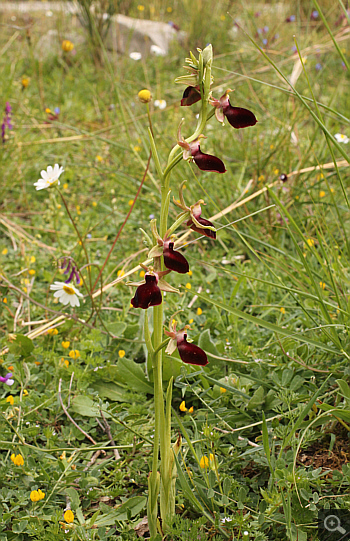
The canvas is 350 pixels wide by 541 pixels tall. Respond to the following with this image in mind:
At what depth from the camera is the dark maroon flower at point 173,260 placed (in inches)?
31.4

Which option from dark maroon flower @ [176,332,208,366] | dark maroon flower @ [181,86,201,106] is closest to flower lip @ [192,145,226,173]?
dark maroon flower @ [181,86,201,106]

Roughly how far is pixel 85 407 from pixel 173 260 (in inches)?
27.6

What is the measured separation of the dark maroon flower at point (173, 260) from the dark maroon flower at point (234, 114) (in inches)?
9.2

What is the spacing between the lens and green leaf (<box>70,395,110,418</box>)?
1.31 meters

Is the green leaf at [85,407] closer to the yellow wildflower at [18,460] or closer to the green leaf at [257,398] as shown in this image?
the yellow wildflower at [18,460]

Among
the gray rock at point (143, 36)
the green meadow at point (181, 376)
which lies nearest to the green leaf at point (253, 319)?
the green meadow at point (181, 376)

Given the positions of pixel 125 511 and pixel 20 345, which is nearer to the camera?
pixel 125 511

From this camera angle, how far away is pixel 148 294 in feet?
2.62

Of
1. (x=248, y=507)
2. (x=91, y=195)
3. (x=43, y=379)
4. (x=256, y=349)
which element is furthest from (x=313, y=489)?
(x=91, y=195)

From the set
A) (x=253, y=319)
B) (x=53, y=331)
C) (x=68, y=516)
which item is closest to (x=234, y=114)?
(x=253, y=319)

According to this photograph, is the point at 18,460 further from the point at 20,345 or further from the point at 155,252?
the point at 155,252

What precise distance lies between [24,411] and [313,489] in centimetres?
78

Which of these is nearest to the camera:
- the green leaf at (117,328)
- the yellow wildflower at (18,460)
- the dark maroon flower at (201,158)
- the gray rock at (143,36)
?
A: the dark maroon flower at (201,158)

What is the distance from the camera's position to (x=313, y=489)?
1.11 m
